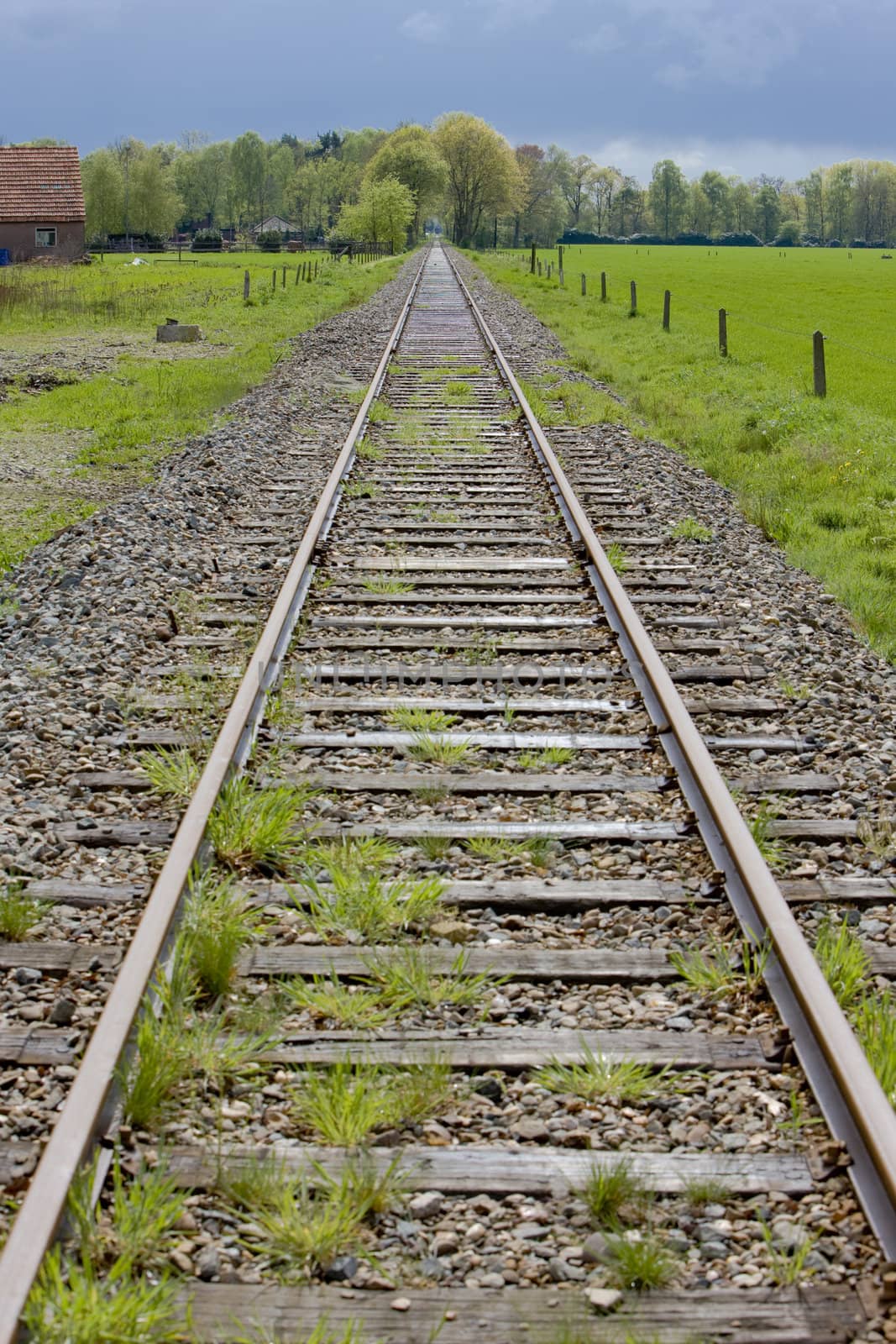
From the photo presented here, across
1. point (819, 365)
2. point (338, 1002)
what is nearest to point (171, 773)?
point (338, 1002)

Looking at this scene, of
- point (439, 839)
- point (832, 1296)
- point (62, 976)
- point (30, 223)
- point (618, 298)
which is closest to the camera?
point (832, 1296)

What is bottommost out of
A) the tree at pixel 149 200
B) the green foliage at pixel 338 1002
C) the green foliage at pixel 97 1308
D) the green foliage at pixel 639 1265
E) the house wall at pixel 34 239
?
the green foliage at pixel 639 1265

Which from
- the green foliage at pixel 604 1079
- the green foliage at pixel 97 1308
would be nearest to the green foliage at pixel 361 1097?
the green foliage at pixel 604 1079

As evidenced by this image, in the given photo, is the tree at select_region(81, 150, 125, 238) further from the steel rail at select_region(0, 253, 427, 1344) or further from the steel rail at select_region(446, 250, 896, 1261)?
the steel rail at select_region(446, 250, 896, 1261)

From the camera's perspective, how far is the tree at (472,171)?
118 meters

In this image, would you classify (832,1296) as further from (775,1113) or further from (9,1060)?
(9,1060)

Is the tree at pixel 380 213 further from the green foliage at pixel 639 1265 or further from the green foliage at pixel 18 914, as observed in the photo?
the green foliage at pixel 639 1265

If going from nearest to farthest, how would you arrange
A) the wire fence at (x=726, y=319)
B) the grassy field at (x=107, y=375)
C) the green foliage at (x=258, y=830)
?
the green foliage at (x=258, y=830)
the grassy field at (x=107, y=375)
the wire fence at (x=726, y=319)

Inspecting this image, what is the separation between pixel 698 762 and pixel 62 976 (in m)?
2.34

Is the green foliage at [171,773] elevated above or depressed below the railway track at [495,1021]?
above

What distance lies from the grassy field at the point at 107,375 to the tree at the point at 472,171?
85.1 meters

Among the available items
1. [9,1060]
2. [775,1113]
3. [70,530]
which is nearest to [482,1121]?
[775,1113]

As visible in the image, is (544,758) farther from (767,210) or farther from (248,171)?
(767,210)

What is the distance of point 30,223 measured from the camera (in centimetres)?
5541
